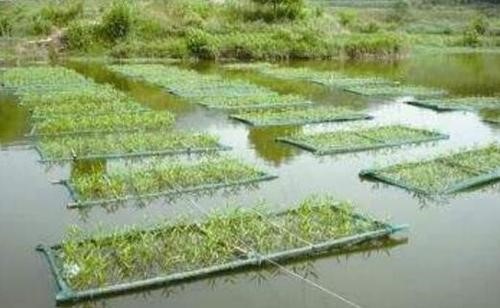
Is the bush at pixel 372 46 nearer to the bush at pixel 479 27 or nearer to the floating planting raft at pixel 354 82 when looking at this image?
the floating planting raft at pixel 354 82

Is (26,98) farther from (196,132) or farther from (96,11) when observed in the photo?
(96,11)

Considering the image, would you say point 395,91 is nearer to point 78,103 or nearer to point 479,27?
point 78,103

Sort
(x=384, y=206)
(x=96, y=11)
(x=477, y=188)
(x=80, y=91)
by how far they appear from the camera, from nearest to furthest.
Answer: (x=384, y=206)
(x=477, y=188)
(x=80, y=91)
(x=96, y=11)

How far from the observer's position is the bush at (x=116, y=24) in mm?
31688

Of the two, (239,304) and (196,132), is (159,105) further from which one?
(239,304)

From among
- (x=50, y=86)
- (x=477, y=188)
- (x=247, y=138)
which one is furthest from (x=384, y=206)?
(x=50, y=86)

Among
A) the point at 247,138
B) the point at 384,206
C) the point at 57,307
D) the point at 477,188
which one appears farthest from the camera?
the point at 247,138

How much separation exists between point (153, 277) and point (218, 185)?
3501 millimetres

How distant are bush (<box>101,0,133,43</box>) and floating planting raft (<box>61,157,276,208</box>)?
21.1 m

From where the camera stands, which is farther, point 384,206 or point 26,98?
point 26,98

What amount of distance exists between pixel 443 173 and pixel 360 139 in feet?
9.04

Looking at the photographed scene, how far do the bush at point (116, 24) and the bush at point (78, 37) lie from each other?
733 mm

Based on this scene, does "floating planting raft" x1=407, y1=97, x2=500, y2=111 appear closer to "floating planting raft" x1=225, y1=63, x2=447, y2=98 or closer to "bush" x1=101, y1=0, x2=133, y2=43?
"floating planting raft" x1=225, y1=63, x2=447, y2=98

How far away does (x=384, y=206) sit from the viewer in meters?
10.1
